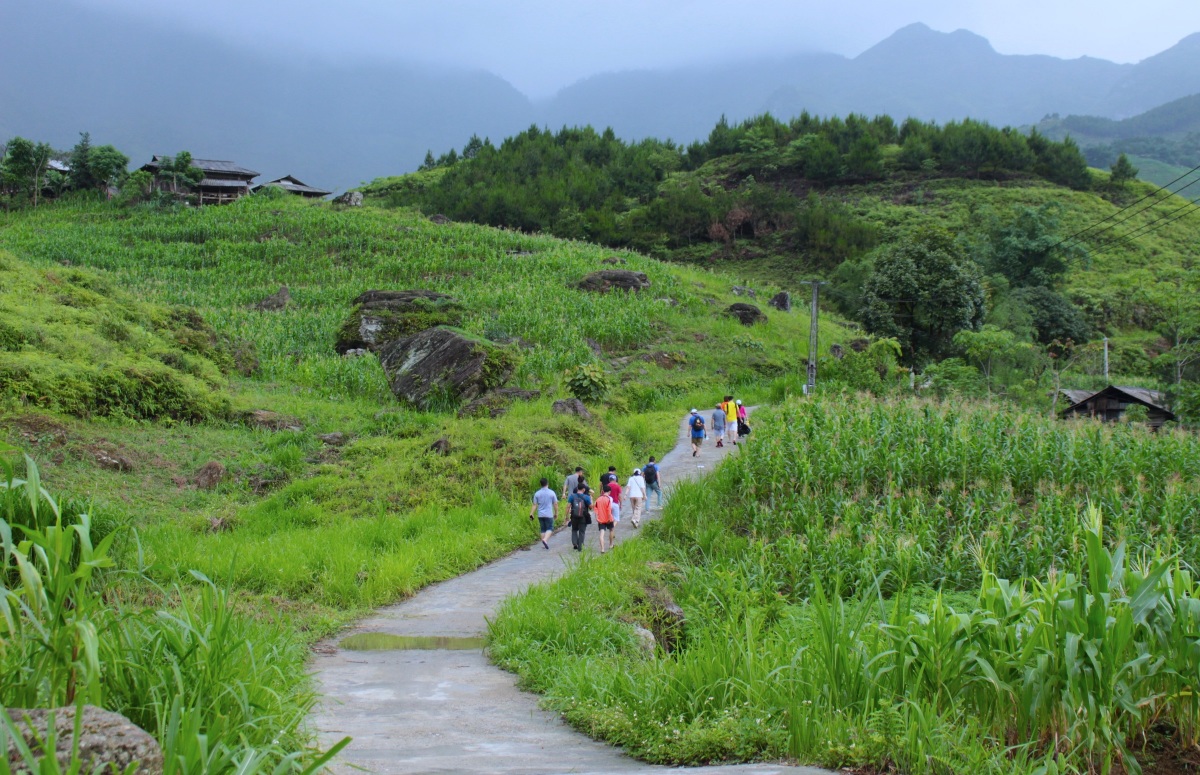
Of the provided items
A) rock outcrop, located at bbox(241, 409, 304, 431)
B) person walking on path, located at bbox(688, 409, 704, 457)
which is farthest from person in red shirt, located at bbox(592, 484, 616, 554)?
rock outcrop, located at bbox(241, 409, 304, 431)

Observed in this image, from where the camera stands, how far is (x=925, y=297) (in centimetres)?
3931

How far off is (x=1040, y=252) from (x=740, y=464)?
A: 47623mm

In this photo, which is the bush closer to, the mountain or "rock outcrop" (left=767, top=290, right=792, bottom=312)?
"rock outcrop" (left=767, top=290, right=792, bottom=312)

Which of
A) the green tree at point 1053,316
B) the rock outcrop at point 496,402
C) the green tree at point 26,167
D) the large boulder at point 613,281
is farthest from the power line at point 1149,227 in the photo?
the green tree at point 26,167

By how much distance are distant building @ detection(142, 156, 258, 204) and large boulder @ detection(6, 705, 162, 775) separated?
65271 mm

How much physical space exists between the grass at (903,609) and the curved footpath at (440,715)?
0.31 metres

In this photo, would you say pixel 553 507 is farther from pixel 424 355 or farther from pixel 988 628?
pixel 424 355

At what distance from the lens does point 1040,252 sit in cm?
5319

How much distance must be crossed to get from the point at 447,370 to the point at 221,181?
49839mm

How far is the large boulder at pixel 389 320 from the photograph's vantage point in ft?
96.2

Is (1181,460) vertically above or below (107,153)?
below

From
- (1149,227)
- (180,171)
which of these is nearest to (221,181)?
(180,171)

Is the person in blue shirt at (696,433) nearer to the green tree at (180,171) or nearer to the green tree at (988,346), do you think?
the green tree at (988,346)

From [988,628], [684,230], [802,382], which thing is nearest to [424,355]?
[802,382]
